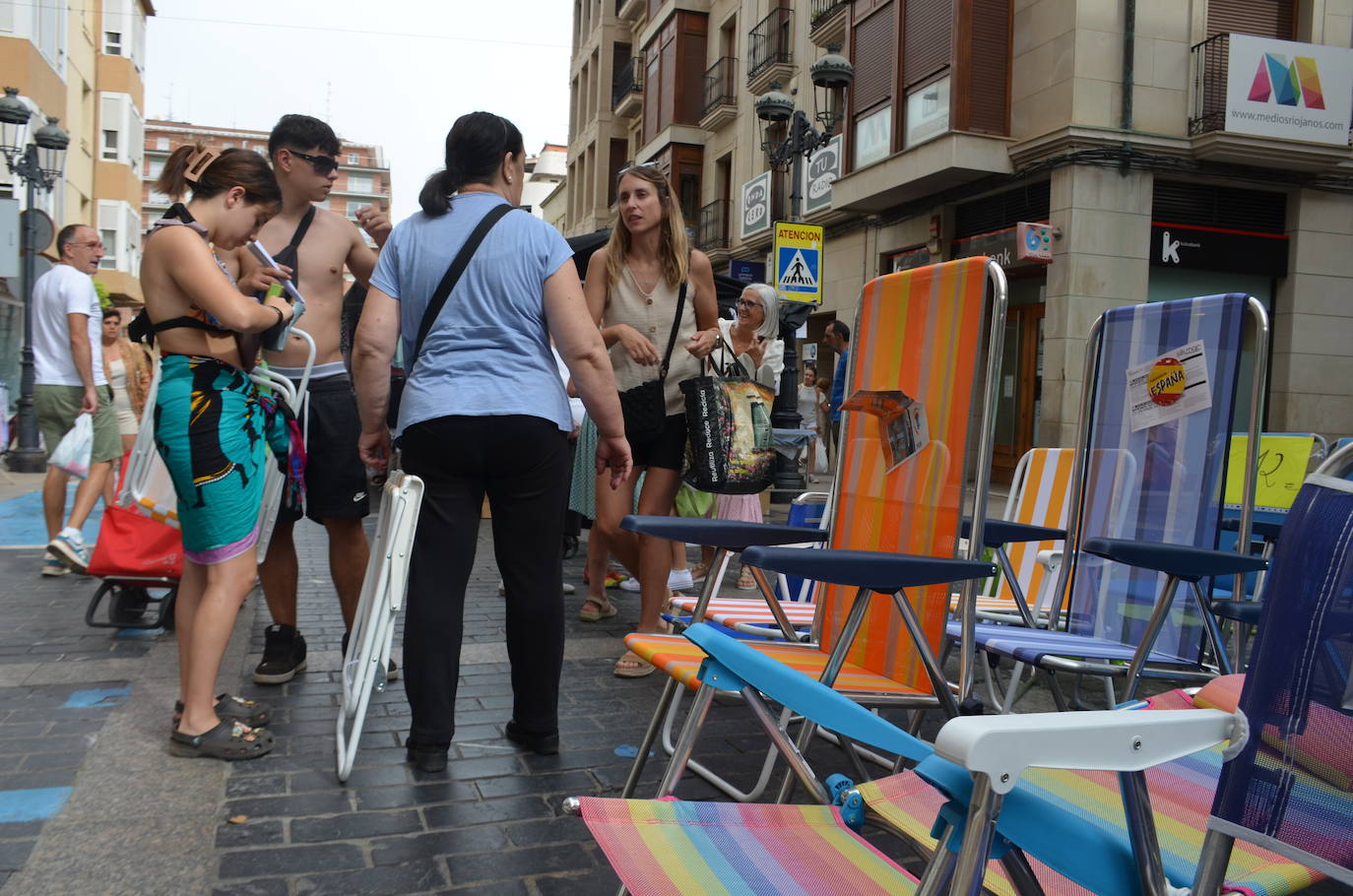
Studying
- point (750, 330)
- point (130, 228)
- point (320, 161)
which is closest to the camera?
point (320, 161)

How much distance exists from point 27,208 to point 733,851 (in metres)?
16.8

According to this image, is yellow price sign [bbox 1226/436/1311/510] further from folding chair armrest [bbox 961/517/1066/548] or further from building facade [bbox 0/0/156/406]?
building facade [bbox 0/0/156/406]

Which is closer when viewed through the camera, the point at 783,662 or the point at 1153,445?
the point at 783,662

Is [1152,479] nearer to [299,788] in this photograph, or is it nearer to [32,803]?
[299,788]

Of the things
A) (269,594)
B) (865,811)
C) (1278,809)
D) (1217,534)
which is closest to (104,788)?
(269,594)

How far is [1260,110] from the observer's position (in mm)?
15555

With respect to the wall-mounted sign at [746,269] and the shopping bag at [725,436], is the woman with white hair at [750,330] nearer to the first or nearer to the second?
the shopping bag at [725,436]

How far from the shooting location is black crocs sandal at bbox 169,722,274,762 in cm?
327

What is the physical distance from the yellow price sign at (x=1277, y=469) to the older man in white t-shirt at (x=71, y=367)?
250 inches

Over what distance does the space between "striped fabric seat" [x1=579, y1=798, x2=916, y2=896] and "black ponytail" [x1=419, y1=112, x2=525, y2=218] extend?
7.17 ft

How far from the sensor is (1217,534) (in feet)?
10.5

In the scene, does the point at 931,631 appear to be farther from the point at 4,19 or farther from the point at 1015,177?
the point at 4,19

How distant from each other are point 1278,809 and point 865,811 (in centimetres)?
53

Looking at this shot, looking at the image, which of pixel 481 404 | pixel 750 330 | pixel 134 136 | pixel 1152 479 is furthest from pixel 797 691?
pixel 134 136
